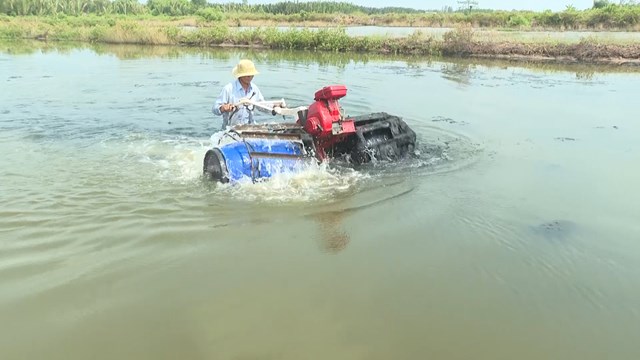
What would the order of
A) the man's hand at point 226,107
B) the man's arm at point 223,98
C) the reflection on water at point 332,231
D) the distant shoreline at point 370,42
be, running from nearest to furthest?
the reflection on water at point 332,231 < the man's hand at point 226,107 < the man's arm at point 223,98 < the distant shoreline at point 370,42

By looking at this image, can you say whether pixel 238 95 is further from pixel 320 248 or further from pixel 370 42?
pixel 370 42

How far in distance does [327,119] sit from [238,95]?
162cm

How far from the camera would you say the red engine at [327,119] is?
646 cm

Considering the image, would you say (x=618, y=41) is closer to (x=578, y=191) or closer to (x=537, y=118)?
(x=537, y=118)

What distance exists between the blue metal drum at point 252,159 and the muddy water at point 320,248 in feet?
0.61

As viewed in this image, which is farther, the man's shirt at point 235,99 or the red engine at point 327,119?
Answer: the man's shirt at point 235,99

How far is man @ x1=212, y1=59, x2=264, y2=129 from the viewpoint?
23.1ft

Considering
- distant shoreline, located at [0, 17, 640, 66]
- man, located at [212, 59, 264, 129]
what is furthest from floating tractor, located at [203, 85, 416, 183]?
distant shoreline, located at [0, 17, 640, 66]

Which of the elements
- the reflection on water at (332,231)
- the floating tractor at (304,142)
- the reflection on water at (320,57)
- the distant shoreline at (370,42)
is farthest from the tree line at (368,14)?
the reflection on water at (332,231)

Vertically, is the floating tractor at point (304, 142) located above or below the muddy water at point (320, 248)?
above

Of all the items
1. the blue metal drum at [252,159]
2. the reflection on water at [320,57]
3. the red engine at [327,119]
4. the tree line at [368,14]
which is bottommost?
the blue metal drum at [252,159]

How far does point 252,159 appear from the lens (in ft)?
20.2


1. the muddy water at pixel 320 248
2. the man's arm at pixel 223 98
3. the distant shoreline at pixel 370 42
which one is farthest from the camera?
the distant shoreline at pixel 370 42

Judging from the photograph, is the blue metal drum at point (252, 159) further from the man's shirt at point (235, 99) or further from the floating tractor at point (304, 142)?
the man's shirt at point (235, 99)
